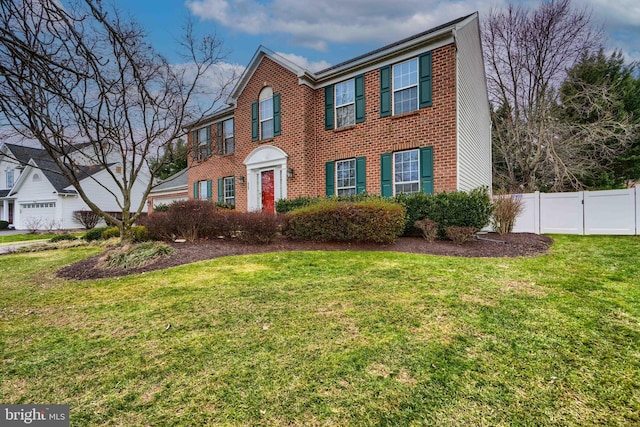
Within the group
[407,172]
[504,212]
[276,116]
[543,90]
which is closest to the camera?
[504,212]

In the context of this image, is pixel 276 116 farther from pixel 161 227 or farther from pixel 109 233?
pixel 109 233

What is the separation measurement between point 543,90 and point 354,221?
15.8 m

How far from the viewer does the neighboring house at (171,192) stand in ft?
60.0

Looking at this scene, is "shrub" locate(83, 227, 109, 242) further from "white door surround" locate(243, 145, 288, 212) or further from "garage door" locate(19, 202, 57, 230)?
"garage door" locate(19, 202, 57, 230)

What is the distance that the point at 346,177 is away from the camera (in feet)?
36.2

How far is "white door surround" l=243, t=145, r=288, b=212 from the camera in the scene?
1198 cm

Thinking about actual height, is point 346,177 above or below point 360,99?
below

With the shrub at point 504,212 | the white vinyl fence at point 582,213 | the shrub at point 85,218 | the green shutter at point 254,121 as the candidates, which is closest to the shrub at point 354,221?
the shrub at point 504,212

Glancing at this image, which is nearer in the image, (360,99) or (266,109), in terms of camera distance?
(360,99)

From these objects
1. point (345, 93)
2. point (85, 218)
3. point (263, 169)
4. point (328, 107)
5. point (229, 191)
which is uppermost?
point (345, 93)

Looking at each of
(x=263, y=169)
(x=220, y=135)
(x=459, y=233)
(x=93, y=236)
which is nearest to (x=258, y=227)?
(x=459, y=233)

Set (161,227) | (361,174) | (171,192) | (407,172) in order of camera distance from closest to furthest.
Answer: (161,227), (407,172), (361,174), (171,192)

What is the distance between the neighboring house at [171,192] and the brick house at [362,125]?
434cm

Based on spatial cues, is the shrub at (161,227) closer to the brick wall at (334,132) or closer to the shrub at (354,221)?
the brick wall at (334,132)
